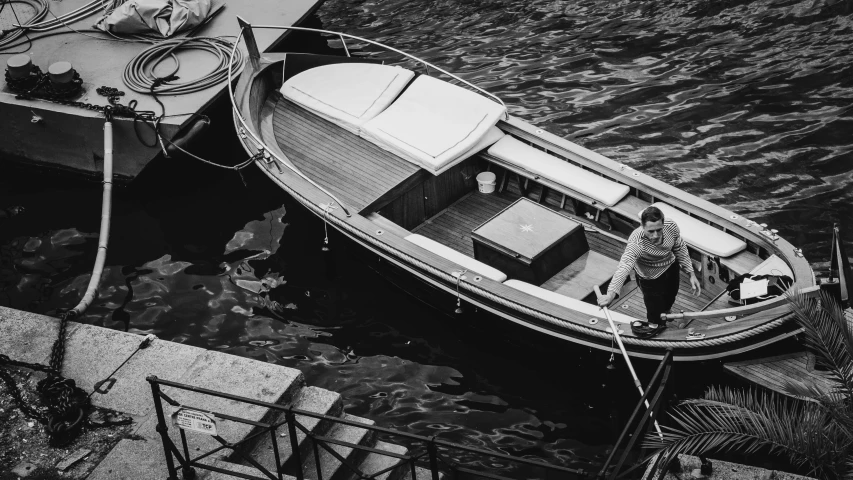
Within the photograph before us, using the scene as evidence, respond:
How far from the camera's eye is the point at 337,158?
420 inches

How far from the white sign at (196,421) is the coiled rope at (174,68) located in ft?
22.6

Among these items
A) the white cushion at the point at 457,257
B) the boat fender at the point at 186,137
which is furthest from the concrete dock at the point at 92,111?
the white cushion at the point at 457,257

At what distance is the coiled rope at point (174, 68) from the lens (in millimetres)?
12211

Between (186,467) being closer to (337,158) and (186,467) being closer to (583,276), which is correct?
(583,276)

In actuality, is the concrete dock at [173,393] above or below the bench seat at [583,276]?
above

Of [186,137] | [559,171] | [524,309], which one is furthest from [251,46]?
[524,309]

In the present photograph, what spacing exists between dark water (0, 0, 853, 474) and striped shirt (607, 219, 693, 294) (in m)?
1.04

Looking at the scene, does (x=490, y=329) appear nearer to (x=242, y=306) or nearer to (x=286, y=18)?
(x=242, y=306)

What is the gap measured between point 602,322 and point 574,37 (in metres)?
7.72

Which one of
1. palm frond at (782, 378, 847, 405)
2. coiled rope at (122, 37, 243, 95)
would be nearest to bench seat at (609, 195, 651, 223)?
palm frond at (782, 378, 847, 405)

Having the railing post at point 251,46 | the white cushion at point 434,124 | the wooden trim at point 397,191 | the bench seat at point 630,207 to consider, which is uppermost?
the railing post at point 251,46

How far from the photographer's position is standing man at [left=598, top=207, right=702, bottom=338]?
7548 mm

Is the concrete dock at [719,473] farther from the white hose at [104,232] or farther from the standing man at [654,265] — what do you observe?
the white hose at [104,232]

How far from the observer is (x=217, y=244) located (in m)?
11.3
